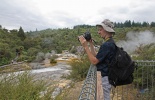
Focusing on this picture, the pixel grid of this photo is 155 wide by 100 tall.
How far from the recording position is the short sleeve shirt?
2676 millimetres

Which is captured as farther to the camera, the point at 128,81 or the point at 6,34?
the point at 6,34

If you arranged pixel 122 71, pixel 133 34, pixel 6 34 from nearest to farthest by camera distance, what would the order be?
pixel 122 71, pixel 133 34, pixel 6 34

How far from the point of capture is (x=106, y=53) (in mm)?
2676

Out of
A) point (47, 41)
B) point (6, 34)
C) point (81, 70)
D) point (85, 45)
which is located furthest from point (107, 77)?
point (47, 41)

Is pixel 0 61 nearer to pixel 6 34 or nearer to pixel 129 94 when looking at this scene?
pixel 6 34

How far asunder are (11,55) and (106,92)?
24430 mm

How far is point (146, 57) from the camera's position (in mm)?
6773

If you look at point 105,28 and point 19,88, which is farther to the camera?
point 105,28

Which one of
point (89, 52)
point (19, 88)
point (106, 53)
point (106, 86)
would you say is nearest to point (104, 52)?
point (106, 53)

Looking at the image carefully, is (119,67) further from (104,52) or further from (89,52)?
(89,52)

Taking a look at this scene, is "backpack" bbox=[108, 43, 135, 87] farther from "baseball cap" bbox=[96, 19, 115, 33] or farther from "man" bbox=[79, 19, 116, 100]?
"baseball cap" bbox=[96, 19, 115, 33]

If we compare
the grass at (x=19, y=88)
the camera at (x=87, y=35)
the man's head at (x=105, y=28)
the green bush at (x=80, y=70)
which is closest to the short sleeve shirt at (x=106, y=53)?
the man's head at (x=105, y=28)

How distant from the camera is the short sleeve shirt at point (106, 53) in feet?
8.78

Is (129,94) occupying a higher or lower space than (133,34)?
lower
